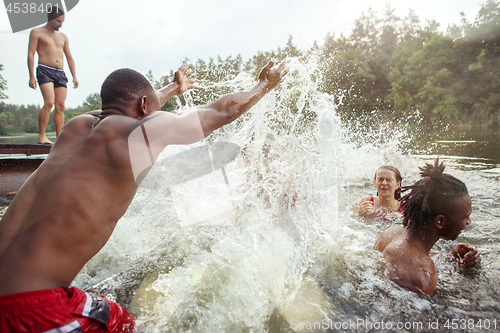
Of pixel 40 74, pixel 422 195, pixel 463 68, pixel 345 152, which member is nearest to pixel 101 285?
pixel 422 195

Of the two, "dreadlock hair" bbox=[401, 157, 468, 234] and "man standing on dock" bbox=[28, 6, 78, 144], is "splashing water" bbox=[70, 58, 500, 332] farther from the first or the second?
"man standing on dock" bbox=[28, 6, 78, 144]

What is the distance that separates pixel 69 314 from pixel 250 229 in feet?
5.72

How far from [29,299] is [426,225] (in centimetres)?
278

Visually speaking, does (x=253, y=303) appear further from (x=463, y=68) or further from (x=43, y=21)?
(x=463, y=68)

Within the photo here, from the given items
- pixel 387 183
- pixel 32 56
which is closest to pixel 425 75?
pixel 387 183

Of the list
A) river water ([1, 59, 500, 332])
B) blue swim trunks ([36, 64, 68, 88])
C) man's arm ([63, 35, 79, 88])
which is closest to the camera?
river water ([1, 59, 500, 332])

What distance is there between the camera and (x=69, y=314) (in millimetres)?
1396

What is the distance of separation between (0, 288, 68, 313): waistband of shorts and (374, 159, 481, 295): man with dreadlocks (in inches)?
96.8

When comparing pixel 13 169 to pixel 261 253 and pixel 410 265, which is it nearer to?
pixel 261 253

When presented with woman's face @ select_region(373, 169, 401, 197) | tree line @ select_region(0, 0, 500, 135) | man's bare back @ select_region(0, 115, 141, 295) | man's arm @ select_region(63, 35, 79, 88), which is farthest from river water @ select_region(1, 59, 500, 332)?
tree line @ select_region(0, 0, 500, 135)

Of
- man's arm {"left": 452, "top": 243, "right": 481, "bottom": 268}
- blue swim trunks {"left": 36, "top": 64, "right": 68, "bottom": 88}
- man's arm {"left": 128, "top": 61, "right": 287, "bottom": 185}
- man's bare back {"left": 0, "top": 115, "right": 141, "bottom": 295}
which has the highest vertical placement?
blue swim trunks {"left": 36, "top": 64, "right": 68, "bottom": 88}

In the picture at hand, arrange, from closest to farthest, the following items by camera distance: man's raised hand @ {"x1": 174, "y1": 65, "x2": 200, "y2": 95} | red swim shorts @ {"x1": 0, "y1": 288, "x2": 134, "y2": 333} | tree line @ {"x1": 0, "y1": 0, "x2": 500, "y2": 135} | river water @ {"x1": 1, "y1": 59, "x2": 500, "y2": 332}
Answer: red swim shorts @ {"x1": 0, "y1": 288, "x2": 134, "y2": 333}
river water @ {"x1": 1, "y1": 59, "x2": 500, "y2": 332}
man's raised hand @ {"x1": 174, "y1": 65, "x2": 200, "y2": 95}
tree line @ {"x1": 0, "y1": 0, "x2": 500, "y2": 135}

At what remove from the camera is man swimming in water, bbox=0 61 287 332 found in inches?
52.2

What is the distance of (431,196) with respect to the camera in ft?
7.79
